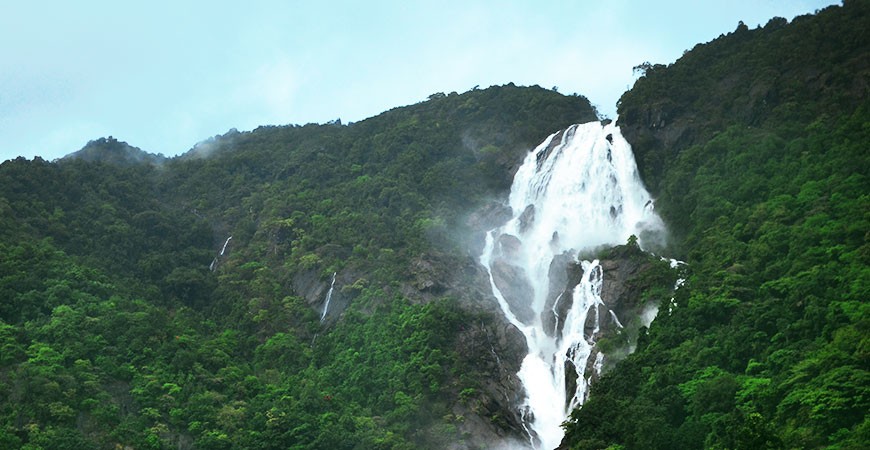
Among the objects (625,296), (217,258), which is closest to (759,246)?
(625,296)

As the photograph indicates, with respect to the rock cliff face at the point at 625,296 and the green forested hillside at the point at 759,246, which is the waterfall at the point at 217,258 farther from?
the green forested hillside at the point at 759,246

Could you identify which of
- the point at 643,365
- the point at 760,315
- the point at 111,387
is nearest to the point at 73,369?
the point at 111,387

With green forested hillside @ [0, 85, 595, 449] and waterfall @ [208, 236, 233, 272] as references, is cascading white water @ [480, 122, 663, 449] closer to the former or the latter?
green forested hillside @ [0, 85, 595, 449]

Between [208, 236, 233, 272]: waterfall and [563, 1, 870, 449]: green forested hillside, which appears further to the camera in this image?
[208, 236, 233, 272]: waterfall

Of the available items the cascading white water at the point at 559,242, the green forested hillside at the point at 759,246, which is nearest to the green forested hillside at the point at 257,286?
the cascading white water at the point at 559,242

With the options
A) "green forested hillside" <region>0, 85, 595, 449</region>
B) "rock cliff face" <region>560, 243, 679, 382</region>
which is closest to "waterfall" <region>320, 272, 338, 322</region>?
"green forested hillside" <region>0, 85, 595, 449</region>

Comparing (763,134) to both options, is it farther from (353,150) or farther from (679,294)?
(353,150)

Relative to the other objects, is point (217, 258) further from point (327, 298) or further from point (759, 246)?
point (759, 246)
